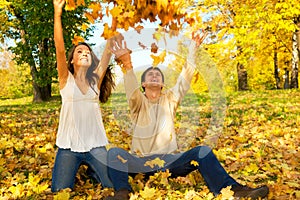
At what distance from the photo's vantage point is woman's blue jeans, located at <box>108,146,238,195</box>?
306 cm

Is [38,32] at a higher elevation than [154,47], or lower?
higher

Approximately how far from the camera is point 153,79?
3092 mm

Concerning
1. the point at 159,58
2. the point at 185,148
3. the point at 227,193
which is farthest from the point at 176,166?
the point at 159,58

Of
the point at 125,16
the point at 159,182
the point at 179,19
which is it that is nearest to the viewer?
the point at 125,16

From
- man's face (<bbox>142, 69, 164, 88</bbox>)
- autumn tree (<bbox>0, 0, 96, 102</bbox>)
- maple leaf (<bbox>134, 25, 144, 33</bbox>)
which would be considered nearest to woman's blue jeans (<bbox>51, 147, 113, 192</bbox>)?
man's face (<bbox>142, 69, 164, 88</bbox>)

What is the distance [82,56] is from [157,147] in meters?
1.08

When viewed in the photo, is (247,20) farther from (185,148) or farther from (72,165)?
(72,165)

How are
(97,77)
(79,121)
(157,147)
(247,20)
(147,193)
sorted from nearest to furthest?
1. (147,193)
2. (157,147)
3. (79,121)
4. (97,77)
5. (247,20)

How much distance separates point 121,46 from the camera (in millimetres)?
2787

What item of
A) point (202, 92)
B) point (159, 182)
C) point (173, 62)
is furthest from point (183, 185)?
point (173, 62)

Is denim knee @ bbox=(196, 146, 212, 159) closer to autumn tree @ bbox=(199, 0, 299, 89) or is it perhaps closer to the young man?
the young man

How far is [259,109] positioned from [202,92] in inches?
252

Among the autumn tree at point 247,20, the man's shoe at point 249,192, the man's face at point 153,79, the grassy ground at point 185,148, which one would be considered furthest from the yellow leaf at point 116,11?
the autumn tree at point 247,20

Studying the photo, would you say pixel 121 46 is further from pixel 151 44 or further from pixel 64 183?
pixel 64 183
